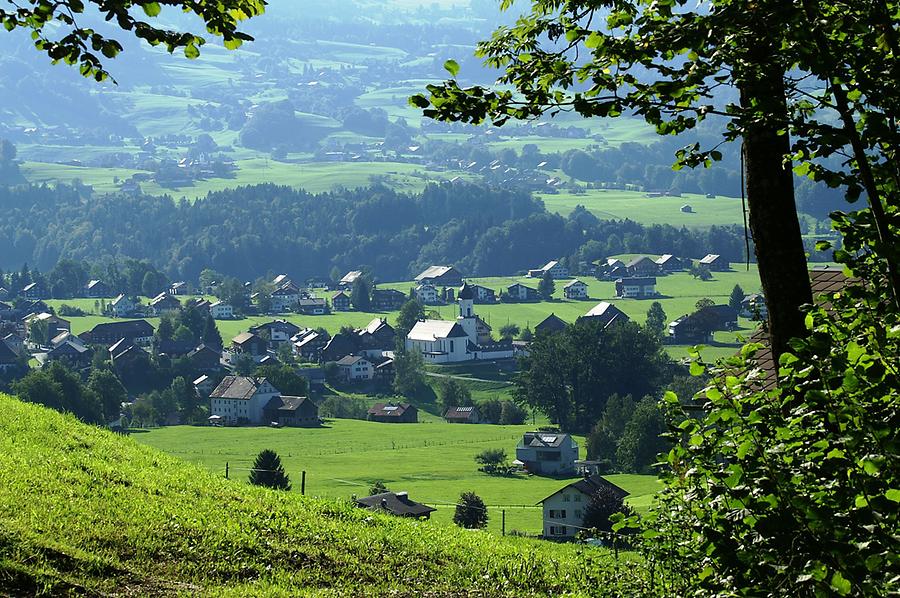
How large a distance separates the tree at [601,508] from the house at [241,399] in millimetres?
41202

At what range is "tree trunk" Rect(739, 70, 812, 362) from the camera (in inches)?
268

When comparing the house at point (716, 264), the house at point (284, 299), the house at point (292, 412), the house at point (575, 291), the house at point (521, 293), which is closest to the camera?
the house at point (292, 412)

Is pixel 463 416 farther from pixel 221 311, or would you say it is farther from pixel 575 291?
pixel 221 311

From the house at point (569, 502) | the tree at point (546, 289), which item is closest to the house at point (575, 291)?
the tree at point (546, 289)

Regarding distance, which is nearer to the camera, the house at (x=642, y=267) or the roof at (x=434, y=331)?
the roof at (x=434, y=331)

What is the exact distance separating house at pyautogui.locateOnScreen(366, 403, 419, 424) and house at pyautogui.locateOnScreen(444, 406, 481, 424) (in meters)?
2.28

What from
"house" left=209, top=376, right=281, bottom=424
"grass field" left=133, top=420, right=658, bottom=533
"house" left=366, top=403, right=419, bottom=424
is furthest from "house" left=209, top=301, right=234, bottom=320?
"grass field" left=133, top=420, right=658, bottom=533

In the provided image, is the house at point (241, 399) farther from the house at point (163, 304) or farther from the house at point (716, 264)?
the house at point (716, 264)

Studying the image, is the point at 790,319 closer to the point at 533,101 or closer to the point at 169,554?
the point at 533,101

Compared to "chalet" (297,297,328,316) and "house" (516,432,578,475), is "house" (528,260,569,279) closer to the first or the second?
"chalet" (297,297,328,316)

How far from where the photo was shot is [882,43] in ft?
17.2

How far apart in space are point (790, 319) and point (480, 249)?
17580 cm

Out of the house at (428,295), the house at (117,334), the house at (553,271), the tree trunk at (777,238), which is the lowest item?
the house at (117,334)

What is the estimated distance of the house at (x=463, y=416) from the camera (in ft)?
246
